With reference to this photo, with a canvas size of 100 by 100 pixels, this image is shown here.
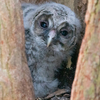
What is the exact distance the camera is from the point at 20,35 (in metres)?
1.37

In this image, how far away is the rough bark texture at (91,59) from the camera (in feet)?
2.80

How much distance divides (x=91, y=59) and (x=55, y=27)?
1.05 metres

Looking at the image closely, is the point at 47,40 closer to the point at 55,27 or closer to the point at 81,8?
the point at 55,27

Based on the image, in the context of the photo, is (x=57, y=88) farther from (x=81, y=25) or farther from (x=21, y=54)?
(x=21, y=54)

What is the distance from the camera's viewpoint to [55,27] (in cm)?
187

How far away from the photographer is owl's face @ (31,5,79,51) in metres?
1.87

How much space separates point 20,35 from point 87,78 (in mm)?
664

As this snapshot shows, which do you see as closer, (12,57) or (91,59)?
(91,59)

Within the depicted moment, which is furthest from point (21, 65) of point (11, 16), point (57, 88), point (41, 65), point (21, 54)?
point (57, 88)

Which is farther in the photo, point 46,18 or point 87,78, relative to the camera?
point 46,18

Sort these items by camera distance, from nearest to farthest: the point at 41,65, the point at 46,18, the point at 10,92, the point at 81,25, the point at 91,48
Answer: the point at 91,48 < the point at 10,92 < the point at 46,18 < the point at 41,65 < the point at 81,25

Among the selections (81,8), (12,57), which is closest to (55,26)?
(81,8)

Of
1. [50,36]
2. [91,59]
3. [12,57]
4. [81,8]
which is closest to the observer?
[91,59]

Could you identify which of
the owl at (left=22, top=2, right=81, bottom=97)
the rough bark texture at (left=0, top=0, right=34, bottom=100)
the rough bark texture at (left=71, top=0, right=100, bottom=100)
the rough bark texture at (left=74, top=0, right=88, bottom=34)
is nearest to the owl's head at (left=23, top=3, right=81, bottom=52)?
the owl at (left=22, top=2, right=81, bottom=97)
